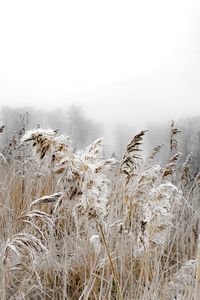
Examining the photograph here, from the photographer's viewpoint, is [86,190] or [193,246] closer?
[86,190]

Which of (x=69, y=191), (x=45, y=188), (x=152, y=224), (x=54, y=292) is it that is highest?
(x=69, y=191)

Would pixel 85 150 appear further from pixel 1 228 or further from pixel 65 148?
pixel 1 228

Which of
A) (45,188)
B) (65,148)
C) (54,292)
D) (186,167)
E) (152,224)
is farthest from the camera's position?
(45,188)

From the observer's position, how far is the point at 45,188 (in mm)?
3869

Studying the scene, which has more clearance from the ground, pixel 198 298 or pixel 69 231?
pixel 198 298

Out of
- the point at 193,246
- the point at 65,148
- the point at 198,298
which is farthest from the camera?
the point at 193,246

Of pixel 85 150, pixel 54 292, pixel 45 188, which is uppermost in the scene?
pixel 85 150

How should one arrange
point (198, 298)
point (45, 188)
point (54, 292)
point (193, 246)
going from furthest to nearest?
point (45, 188), point (193, 246), point (54, 292), point (198, 298)

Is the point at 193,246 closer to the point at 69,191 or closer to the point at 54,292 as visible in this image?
the point at 54,292

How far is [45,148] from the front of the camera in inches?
56.1

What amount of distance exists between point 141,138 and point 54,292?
39.0 inches

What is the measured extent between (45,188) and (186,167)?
1.08 metres

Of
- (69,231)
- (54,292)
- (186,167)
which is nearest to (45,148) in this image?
(54,292)

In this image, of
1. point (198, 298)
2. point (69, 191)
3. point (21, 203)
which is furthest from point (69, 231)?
point (198, 298)
